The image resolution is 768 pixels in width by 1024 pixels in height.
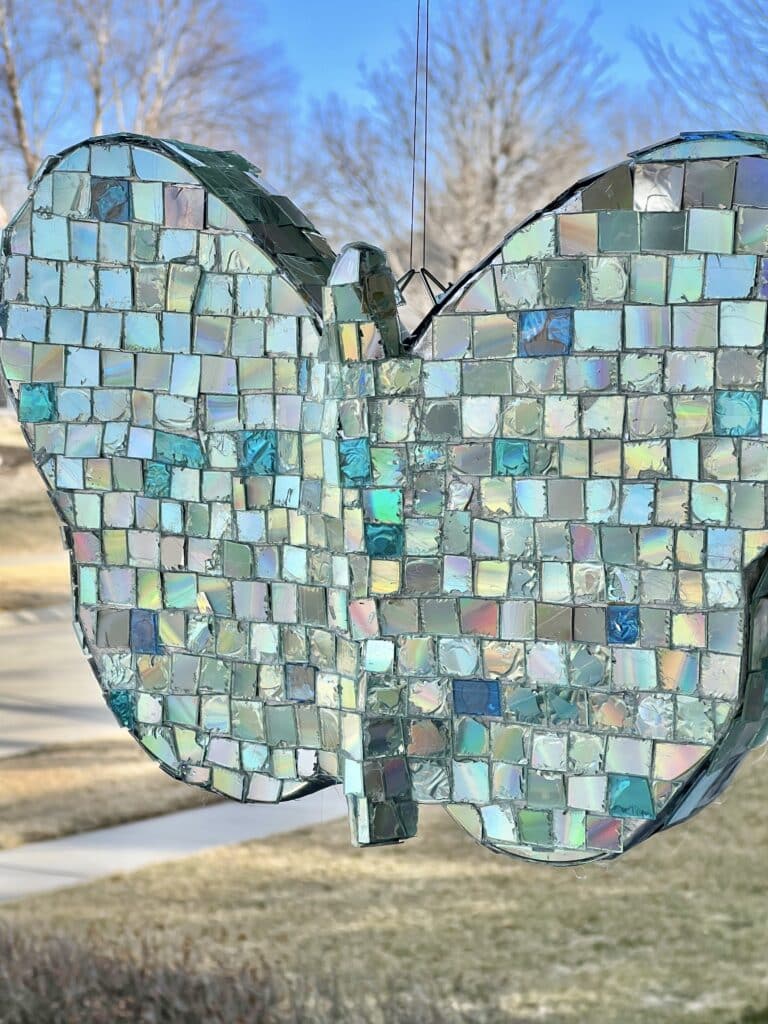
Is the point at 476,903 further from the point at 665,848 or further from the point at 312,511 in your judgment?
the point at 312,511

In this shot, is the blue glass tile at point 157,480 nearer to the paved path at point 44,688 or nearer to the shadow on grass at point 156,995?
the shadow on grass at point 156,995

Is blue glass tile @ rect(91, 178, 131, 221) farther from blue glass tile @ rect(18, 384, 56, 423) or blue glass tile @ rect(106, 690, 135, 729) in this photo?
blue glass tile @ rect(106, 690, 135, 729)

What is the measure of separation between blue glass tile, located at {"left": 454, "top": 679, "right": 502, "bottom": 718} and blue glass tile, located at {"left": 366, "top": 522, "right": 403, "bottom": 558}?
77 millimetres

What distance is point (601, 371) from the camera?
57cm

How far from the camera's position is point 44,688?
528cm

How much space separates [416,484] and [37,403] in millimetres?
254

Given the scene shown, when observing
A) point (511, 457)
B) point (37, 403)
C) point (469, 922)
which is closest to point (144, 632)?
point (37, 403)

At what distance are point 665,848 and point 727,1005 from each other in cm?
89

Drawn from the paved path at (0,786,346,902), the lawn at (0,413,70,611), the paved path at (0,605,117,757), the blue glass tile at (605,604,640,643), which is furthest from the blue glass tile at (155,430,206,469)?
the lawn at (0,413,70,611)

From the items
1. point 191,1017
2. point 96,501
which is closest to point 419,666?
point 96,501

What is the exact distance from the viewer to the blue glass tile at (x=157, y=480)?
2.27 feet

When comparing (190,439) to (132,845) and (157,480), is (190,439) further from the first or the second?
(132,845)

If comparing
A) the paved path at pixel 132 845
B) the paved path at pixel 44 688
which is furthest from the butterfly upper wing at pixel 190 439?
the paved path at pixel 44 688

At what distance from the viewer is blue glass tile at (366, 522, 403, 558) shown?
62cm
